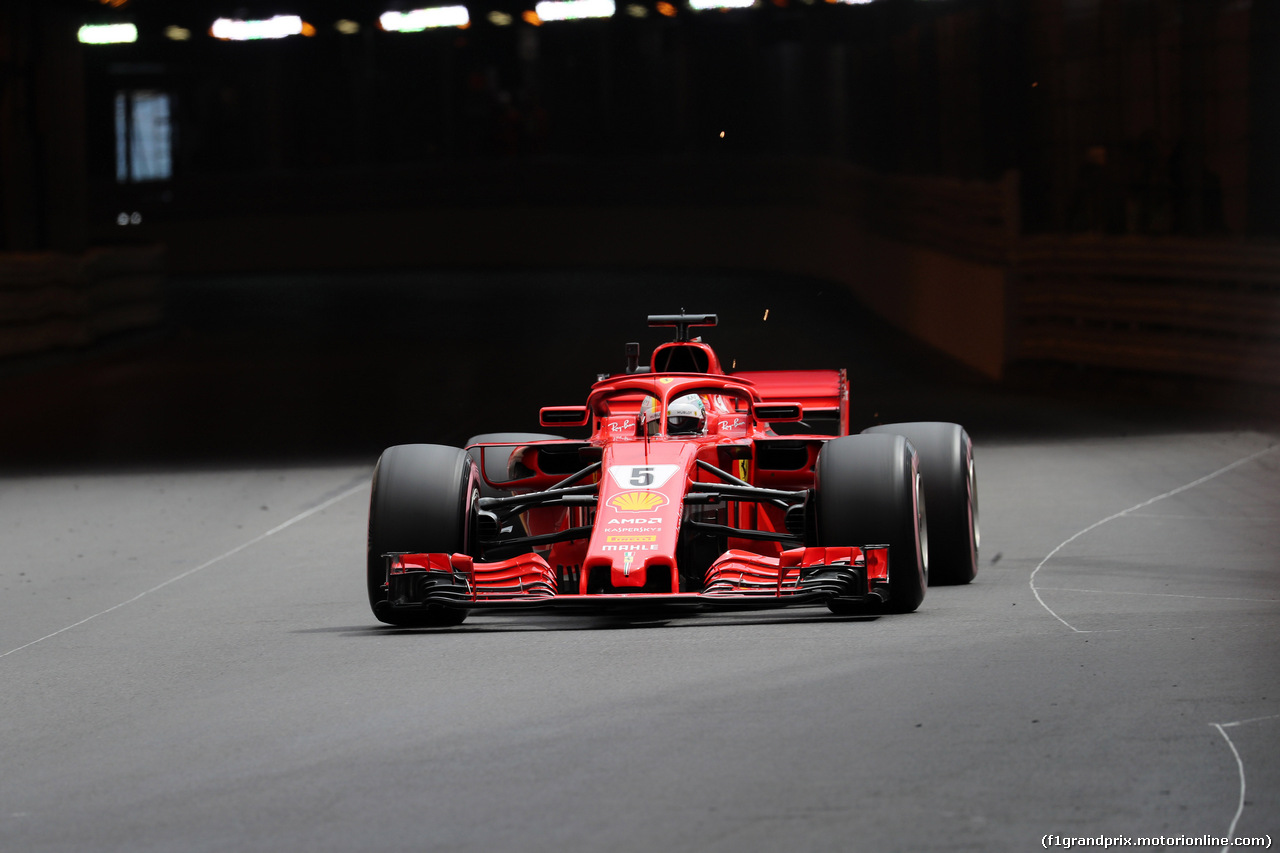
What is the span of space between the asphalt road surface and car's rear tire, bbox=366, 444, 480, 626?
0.18 m

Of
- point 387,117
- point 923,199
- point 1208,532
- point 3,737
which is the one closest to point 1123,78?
point 923,199

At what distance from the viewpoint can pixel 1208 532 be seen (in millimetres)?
11344

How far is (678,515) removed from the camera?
28.7ft

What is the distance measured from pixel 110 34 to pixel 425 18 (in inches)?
364

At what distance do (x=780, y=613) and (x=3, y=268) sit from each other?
704 inches

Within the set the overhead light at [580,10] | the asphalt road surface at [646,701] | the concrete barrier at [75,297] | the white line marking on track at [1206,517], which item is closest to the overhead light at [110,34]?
the overhead light at [580,10]

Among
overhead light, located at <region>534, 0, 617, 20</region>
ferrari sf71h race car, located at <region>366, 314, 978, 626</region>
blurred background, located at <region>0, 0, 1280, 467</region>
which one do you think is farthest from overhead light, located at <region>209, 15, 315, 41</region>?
ferrari sf71h race car, located at <region>366, 314, 978, 626</region>

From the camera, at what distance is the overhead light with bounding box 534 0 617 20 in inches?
1692

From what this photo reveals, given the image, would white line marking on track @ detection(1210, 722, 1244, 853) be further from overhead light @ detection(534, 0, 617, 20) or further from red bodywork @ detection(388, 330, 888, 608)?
overhead light @ detection(534, 0, 617, 20)

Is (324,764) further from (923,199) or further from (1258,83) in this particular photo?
(923,199)

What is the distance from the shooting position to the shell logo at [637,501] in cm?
882

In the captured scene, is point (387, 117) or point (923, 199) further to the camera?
point (387, 117)

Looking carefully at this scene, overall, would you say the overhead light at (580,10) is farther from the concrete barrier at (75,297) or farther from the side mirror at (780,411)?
the side mirror at (780,411)

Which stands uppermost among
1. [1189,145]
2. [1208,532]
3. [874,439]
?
[1189,145]
